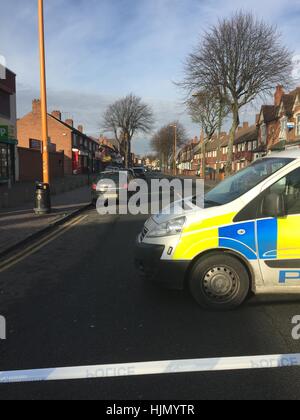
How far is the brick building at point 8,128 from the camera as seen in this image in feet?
94.0

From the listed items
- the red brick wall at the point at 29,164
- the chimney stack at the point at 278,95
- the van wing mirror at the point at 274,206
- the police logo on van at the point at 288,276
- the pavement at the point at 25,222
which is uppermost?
the chimney stack at the point at 278,95

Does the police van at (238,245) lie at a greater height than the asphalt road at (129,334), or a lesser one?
greater

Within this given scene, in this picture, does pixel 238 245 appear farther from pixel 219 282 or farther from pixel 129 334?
pixel 129 334

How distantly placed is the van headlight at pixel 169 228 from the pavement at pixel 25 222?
13.8ft

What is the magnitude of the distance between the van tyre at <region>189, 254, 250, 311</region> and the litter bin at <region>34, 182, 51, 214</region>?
1027 centimetres

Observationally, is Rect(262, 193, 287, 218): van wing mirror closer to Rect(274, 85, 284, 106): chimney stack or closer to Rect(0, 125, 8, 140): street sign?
Rect(0, 125, 8, 140): street sign

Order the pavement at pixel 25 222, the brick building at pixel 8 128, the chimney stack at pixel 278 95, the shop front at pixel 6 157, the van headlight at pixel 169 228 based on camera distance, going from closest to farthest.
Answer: the van headlight at pixel 169 228, the pavement at pixel 25 222, the shop front at pixel 6 157, the brick building at pixel 8 128, the chimney stack at pixel 278 95

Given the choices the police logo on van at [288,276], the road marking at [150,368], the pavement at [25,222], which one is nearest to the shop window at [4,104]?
the pavement at [25,222]

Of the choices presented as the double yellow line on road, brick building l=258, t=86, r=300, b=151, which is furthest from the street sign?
brick building l=258, t=86, r=300, b=151

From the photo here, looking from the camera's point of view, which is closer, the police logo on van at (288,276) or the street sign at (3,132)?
the police logo on van at (288,276)

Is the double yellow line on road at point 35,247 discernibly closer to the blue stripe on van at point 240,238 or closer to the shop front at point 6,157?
the blue stripe on van at point 240,238

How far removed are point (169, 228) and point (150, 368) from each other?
72.6 inches

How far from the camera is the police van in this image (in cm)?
463

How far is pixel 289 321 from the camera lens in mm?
4504
